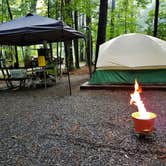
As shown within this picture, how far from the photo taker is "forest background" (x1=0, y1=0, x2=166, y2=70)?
909 cm

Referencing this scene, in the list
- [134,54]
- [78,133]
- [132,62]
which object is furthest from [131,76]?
[78,133]

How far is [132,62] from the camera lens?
6.49m

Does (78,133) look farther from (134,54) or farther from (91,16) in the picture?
(91,16)

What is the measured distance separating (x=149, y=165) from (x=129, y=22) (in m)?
16.5

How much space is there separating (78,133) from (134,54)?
3.92 meters

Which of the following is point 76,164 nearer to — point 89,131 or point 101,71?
point 89,131

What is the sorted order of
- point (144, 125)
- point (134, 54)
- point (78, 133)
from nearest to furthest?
point (144, 125) → point (78, 133) → point (134, 54)

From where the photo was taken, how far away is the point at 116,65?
665 centimetres

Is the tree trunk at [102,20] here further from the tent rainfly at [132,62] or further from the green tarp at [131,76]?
the green tarp at [131,76]

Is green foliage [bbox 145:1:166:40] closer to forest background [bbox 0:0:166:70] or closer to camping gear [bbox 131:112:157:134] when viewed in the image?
forest background [bbox 0:0:166:70]

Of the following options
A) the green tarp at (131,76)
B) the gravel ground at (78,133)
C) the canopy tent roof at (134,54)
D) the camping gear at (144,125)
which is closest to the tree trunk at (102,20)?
the canopy tent roof at (134,54)

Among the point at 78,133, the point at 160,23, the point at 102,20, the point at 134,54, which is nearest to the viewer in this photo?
the point at 78,133

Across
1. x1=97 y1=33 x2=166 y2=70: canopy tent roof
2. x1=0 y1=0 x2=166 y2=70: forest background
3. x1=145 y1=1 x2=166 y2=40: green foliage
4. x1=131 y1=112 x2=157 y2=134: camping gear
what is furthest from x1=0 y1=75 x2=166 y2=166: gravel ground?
x1=145 y1=1 x2=166 y2=40: green foliage

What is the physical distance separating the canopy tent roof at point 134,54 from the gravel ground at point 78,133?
3.60 ft
